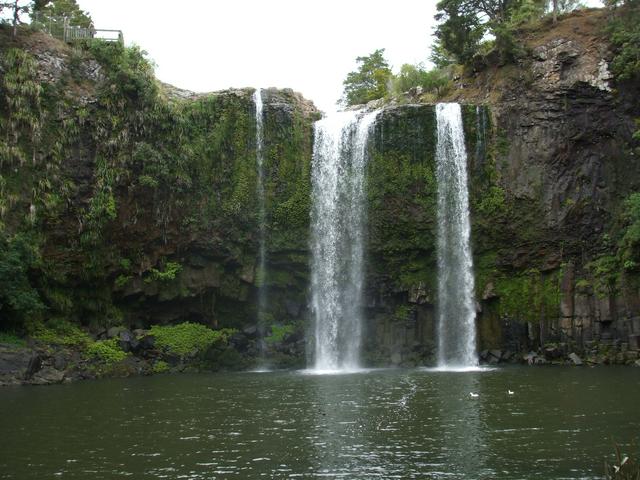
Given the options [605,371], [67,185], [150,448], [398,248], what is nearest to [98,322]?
[67,185]

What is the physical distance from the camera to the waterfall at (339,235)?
33.2 meters

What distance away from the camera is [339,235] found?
34.4 m

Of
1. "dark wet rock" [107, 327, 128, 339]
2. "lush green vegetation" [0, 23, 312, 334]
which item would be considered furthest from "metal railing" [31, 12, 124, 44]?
"dark wet rock" [107, 327, 128, 339]

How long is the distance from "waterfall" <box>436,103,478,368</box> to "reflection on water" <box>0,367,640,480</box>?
8299 mm

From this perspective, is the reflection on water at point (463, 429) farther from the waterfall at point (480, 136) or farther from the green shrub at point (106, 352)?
the green shrub at point (106, 352)

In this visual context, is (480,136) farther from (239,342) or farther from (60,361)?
(60,361)

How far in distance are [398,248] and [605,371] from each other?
12039 millimetres

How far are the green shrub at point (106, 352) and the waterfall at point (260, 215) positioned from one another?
24.1ft

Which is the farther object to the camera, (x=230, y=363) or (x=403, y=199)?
(x=403, y=199)

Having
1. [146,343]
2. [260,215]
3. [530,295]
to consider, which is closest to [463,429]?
[530,295]

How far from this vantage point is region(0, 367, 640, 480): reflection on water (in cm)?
1152

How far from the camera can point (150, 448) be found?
43.5ft

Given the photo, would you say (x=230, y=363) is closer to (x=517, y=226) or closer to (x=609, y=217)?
(x=517, y=226)

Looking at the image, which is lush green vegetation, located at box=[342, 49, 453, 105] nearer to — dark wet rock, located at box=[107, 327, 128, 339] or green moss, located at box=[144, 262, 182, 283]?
green moss, located at box=[144, 262, 182, 283]
